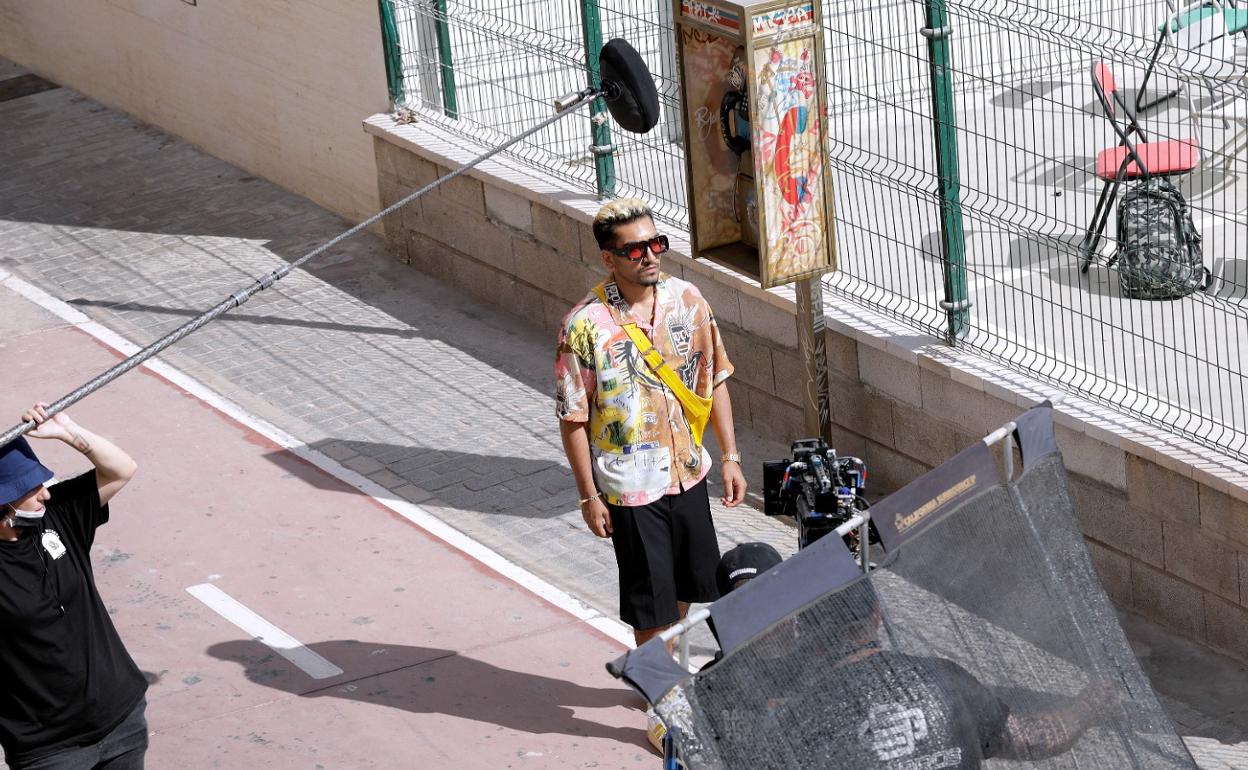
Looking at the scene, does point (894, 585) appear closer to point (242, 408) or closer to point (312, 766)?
point (312, 766)

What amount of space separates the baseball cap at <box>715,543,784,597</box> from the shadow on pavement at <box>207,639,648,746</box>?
117 centimetres

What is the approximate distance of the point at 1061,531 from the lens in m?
5.53

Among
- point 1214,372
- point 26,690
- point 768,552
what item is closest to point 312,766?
point 26,690

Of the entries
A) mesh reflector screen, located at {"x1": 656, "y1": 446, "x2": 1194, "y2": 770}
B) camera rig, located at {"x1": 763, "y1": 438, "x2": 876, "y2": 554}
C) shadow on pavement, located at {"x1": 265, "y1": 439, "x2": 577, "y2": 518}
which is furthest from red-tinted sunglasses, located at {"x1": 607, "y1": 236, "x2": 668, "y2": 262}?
shadow on pavement, located at {"x1": 265, "y1": 439, "x2": 577, "y2": 518}

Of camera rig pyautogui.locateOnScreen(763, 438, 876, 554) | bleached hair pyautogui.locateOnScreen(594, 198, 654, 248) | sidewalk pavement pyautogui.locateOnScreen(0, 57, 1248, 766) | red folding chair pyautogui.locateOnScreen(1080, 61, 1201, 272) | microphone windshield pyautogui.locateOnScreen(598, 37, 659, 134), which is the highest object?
microphone windshield pyautogui.locateOnScreen(598, 37, 659, 134)

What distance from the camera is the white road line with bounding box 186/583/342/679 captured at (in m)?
7.74

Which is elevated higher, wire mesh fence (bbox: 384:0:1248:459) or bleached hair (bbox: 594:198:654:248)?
bleached hair (bbox: 594:198:654:248)

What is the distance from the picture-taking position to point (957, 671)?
4.98m

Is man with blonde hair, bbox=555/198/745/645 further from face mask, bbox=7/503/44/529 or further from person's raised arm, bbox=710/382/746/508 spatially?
face mask, bbox=7/503/44/529

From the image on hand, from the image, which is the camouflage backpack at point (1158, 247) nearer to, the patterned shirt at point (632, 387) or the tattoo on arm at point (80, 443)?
the patterned shirt at point (632, 387)

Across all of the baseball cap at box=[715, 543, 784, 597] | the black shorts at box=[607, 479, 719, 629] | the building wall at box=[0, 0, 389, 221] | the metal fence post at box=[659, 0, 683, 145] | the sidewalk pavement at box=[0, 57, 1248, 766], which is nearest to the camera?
the baseball cap at box=[715, 543, 784, 597]

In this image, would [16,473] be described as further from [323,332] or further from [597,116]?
[323,332]

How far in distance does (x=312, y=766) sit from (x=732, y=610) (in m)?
3.03

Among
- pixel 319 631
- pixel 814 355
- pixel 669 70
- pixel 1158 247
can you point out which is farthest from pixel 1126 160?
pixel 319 631
